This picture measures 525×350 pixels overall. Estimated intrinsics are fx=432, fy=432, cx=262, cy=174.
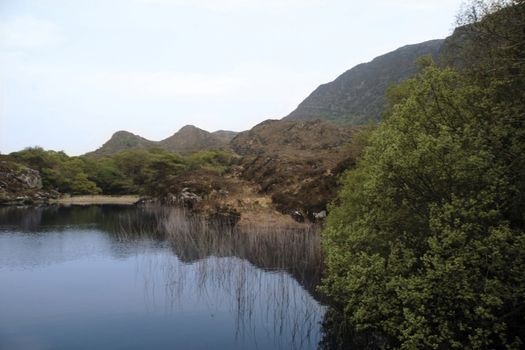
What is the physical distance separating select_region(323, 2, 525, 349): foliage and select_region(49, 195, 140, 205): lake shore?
68.4 metres

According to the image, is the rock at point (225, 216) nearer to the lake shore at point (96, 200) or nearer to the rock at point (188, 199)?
the rock at point (188, 199)

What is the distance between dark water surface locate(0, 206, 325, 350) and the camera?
16656mm

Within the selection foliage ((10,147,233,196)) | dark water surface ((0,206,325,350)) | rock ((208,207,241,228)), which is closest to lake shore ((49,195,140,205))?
foliage ((10,147,233,196))

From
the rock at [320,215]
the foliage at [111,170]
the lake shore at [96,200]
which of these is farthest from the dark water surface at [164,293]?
the lake shore at [96,200]

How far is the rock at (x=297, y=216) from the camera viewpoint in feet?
124

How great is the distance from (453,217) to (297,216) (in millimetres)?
28257

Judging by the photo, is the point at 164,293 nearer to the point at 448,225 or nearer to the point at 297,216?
the point at 448,225

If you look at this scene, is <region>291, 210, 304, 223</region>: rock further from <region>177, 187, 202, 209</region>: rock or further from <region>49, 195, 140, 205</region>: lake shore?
<region>49, 195, 140, 205</region>: lake shore

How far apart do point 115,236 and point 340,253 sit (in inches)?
1191

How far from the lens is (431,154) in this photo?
1106 cm

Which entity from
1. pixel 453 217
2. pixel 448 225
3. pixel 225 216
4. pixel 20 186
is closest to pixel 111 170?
pixel 20 186

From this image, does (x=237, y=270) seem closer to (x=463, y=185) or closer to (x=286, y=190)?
(x=463, y=185)

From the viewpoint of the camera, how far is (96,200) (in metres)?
81.6

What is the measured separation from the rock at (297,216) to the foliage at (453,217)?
24.2 m
